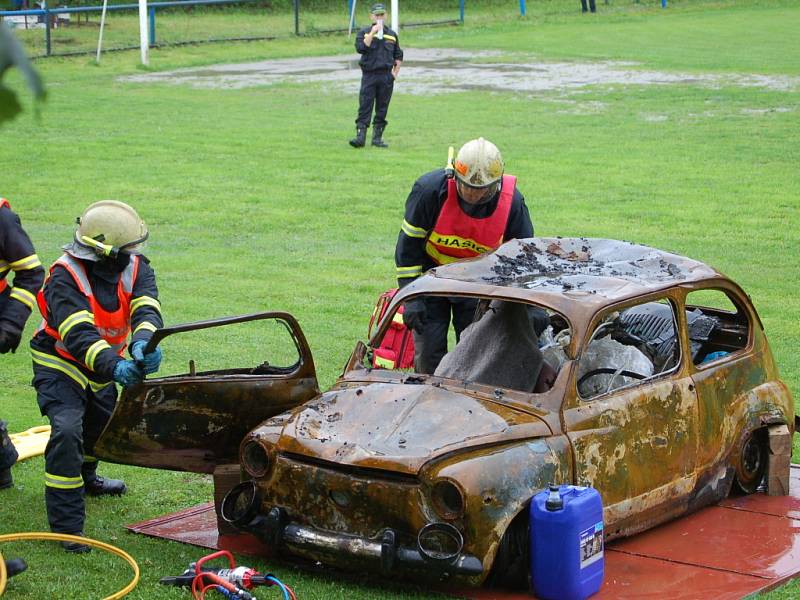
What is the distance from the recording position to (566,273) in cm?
733

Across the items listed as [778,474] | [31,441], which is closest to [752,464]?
[778,474]

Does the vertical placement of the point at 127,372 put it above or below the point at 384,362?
above

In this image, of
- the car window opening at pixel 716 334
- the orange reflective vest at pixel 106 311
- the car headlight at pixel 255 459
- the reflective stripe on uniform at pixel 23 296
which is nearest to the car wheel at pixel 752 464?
the car window opening at pixel 716 334

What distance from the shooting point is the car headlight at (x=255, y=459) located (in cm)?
639

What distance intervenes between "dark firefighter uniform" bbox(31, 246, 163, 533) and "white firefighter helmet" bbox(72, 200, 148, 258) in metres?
0.11

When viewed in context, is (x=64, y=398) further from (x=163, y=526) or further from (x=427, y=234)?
(x=427, y=234)

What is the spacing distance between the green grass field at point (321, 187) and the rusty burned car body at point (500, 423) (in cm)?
43

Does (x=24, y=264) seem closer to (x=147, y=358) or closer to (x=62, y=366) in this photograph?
(x=62, y=366)

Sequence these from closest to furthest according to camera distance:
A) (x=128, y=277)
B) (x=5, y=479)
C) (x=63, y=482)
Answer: (x=63, y=482) < (x=128, y=277) < (x=5, y=479)

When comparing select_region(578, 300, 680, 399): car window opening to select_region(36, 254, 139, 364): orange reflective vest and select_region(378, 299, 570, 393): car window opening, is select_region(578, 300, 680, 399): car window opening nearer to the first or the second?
select_region(378, 299, 570, 393): car window opening

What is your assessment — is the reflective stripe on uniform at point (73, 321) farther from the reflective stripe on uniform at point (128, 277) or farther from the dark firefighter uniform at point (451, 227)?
the dark firefighter uniform at point (451, 227)

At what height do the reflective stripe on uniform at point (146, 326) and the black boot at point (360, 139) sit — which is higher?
the reflective stripe on uniform at point (146, 326)

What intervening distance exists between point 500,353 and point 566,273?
630mm

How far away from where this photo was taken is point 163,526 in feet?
23.5
